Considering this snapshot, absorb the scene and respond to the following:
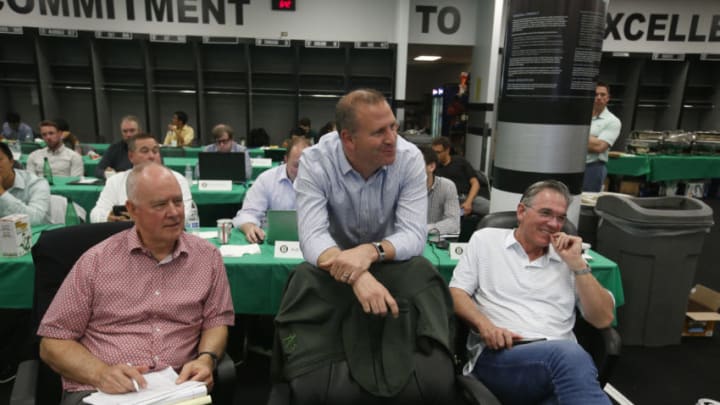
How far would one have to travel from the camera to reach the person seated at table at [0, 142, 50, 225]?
266 centimetres

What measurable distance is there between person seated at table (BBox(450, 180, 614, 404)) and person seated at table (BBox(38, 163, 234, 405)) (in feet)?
3.24

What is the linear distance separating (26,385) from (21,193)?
198 centimetres

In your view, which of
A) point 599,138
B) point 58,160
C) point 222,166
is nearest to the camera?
point 599,138

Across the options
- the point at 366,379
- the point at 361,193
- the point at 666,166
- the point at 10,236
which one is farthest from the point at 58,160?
the point at 666,166

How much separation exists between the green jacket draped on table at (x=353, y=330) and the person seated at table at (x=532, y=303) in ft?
1.33

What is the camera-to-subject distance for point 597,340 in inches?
69.1

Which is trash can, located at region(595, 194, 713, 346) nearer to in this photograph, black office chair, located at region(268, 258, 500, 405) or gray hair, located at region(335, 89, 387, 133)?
black office chair, located at region(268, 258, 500, 405)

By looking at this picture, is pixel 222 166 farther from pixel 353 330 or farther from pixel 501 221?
pixel 353 330

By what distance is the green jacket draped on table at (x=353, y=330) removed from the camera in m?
1.33

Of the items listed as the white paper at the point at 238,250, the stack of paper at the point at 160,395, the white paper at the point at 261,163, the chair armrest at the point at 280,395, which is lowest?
the stack of paper at the point at 160,395

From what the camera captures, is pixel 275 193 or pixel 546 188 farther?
pixel 275 193

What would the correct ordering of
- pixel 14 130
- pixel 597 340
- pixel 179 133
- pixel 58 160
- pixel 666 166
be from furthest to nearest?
pixel 14 130
pixel 179 133
pixel 666 166
pixel 58 160
pixel 597 340

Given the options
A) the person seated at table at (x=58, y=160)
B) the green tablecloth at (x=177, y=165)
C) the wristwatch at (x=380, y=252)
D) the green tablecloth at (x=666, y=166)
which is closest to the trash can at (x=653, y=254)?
the wristwatch at (x=380, y=252)

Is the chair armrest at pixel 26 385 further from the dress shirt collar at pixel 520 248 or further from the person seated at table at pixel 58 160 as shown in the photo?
the person seated at table at pixel 58 160
